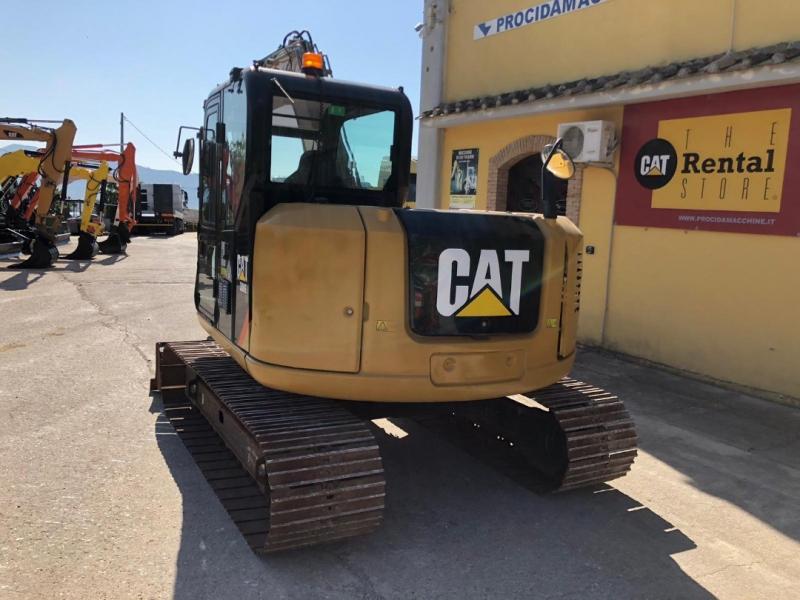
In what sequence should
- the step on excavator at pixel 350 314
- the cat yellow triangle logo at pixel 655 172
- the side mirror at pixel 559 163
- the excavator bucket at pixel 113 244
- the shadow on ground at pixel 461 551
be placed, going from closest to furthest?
the shadow on ground at pixel 461 551
the step on excavator at pixel 350 314
the side mirror at pixel 559 163
the cat yellow triangle logo at pixel 655 172
the excavator bucket at pixel 113 244

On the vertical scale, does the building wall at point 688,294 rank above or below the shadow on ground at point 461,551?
above

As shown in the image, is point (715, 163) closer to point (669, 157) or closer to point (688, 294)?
point (669, 157)

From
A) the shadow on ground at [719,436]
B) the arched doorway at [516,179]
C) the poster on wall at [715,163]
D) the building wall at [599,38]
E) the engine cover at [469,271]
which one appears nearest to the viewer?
the engine cover at [469,271]

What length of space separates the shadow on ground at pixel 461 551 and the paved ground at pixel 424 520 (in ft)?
0.04

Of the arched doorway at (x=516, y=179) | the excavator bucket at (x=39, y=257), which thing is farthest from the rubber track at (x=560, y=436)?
the excavator bucket at (x=39, y=257)

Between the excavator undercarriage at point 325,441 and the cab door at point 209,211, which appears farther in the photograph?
the cab door at point 209,211

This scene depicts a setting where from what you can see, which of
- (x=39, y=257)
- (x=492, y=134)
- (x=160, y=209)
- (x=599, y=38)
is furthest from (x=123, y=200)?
(x=599, y=38)

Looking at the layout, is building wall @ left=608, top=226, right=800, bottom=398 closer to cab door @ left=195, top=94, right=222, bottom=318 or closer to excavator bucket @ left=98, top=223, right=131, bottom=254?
cab door @ left=195, top=94, right=222, bottom=318

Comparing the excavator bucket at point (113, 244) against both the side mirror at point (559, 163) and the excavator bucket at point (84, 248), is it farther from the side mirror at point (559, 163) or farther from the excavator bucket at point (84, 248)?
the side mirror at point (559, 163)

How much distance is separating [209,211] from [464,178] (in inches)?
260

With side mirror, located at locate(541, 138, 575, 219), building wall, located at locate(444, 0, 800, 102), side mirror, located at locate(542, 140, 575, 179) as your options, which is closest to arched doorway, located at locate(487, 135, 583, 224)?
building wall, located at locate(444, 0, 800, 102)

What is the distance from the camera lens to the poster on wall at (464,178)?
414 inches

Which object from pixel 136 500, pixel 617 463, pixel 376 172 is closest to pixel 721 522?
pixel 617 463

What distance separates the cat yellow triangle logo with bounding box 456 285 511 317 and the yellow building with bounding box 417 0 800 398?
13.5ft
